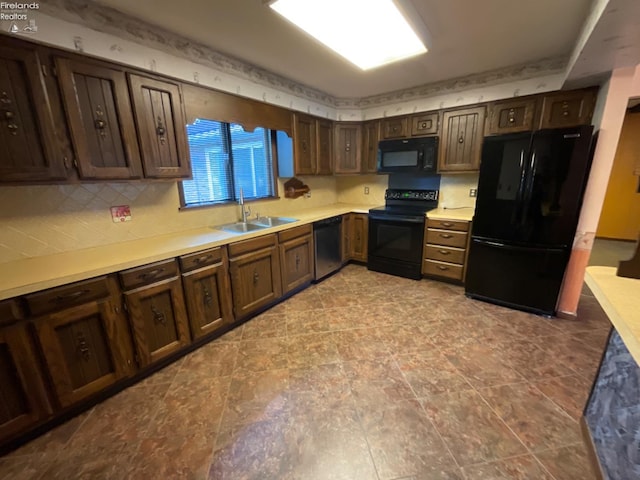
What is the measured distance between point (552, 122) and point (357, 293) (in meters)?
2.67

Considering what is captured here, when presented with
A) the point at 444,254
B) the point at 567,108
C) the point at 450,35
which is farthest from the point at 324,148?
the point at 567,108

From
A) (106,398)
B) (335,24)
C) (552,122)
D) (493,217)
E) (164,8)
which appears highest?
(164,8)

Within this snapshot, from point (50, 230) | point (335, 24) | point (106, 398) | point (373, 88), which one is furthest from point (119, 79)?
point (373, 88)

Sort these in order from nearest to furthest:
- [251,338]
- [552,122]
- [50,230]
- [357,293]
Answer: [50,230] → [251,338] → [552,122] → [357,293]

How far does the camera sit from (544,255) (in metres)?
2.45

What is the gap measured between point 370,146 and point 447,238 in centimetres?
171

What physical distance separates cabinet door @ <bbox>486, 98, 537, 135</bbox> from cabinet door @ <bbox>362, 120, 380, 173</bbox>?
136cm

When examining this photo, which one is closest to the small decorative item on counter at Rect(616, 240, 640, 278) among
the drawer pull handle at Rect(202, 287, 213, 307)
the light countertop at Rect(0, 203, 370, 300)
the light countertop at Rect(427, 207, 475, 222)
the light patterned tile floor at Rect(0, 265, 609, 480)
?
the light patterned tile floor at Rect(0, 265, 609, 480)

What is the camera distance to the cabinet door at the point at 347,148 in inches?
150

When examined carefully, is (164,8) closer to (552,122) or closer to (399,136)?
(399,136)

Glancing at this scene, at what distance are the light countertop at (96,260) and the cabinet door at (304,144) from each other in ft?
4.29

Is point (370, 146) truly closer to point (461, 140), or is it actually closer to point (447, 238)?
point (461, 140)

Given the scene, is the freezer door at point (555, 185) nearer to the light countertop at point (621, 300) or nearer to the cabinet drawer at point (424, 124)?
the cabinet drawer at point (424, 124)

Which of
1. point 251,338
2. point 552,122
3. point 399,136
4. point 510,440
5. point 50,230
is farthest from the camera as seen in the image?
point 399,136
